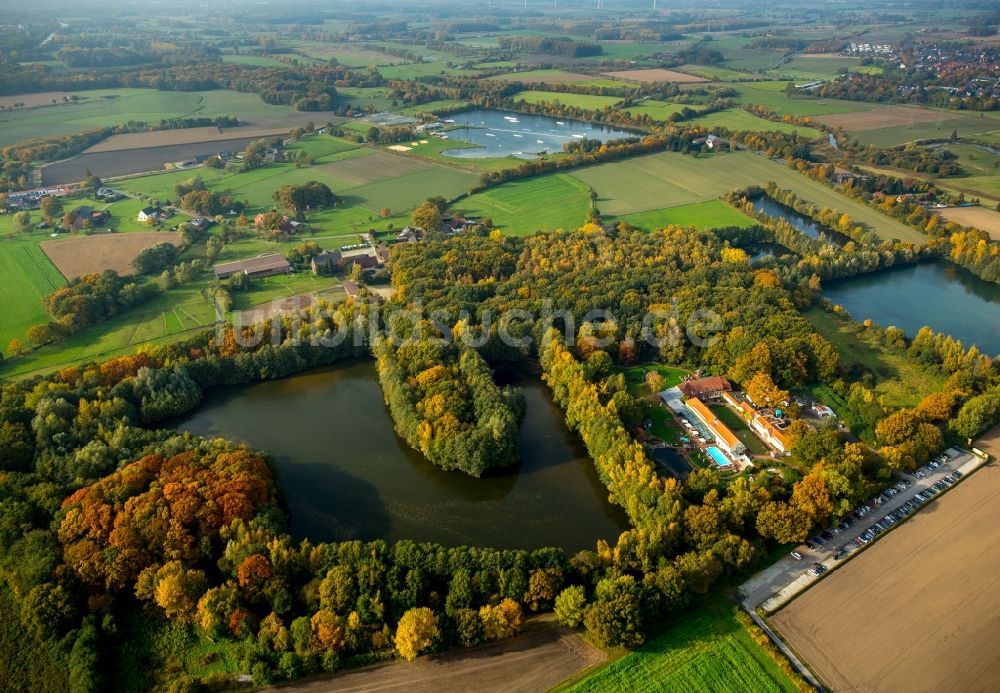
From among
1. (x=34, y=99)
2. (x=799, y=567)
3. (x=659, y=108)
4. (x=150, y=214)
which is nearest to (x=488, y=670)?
(x=799, y=567)

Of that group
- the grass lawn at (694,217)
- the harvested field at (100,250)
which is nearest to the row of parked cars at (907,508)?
the grass lawn at (694,217)

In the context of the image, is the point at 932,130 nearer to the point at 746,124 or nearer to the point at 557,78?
the point at 746,124

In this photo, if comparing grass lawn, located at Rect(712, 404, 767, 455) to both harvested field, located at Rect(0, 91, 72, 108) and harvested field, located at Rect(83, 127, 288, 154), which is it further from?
harvested field, located at Rect(0, 91, 72, 108)

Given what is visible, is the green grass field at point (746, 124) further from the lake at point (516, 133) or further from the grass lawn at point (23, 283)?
the grass lawn at point (23, 283)

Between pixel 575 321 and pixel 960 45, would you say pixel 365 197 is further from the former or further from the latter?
pixel 960 45

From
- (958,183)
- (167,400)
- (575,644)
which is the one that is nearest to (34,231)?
(167,400)
